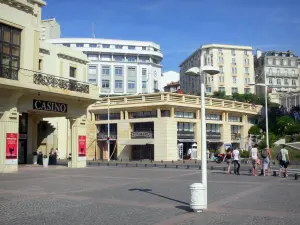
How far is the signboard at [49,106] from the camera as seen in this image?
25341 mm

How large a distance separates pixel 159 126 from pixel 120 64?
6006cm

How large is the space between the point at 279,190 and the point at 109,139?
119ft

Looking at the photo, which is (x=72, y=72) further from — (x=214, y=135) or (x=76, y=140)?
(x=214, y=135)

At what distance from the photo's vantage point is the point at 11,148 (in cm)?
2300

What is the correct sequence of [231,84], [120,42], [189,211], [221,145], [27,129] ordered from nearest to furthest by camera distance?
[189,211] → [27,129] → [221,145] → [231,84] → [120,42]

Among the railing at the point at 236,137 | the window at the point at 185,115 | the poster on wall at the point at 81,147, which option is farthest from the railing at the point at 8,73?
the railing at the point at 236,137

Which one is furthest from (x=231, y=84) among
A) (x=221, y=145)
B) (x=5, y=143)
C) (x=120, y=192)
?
(x=120, y=192)

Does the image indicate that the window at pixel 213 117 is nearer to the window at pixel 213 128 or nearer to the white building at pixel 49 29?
the window at pixel 213 128

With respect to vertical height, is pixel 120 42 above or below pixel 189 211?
above

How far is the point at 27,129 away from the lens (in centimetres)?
3175

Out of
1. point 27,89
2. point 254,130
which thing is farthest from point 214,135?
point 27,89

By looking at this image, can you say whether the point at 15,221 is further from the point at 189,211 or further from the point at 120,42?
the point at 120,42

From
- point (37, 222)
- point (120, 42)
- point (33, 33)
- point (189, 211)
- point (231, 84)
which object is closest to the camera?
point (37, 222)

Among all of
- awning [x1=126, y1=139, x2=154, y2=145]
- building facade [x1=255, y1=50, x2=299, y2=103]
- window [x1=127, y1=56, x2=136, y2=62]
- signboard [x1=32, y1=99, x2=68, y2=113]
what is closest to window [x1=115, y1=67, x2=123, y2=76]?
window [x1=127, y1=56, x2=136, y2=62]
